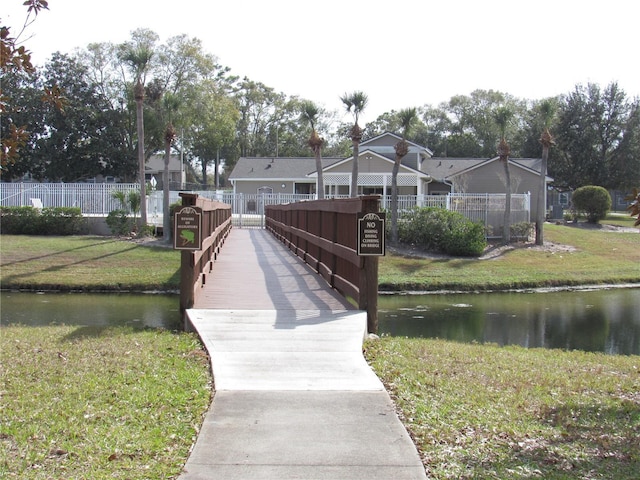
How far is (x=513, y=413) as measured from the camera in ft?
17.6

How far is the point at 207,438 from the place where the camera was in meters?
4.64

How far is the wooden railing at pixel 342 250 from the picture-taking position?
9.27m

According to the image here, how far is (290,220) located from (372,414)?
16812 mm

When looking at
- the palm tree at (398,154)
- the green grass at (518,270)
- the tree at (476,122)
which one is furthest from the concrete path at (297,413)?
the tree at (476,122)

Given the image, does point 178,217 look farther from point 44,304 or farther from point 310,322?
point 44,304

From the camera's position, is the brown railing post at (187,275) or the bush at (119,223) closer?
the brown railing post at (187,275)

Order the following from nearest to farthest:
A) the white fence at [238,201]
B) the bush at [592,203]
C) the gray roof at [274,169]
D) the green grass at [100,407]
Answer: the green grass at [100,407]
the white fence at [238,201]
the bush at [592,203]
the gray roof at [274,169]

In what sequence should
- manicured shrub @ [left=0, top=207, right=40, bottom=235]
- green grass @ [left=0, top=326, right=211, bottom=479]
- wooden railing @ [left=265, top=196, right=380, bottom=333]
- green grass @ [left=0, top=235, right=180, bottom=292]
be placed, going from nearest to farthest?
green grass @ [left=0, top=326, right=211, bottom=479]
wooden railing @ [left=265, top=196, right=380, bottom=333]
green grass @ [left=0, top=235, right=180, bottom=292]
manicured shrub @ [left=0, top=207, right=40, bottom=235]

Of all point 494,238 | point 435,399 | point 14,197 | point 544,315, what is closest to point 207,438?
point 435,399

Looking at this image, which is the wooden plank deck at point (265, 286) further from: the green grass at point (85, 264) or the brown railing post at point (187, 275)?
the green grass at point (85, 264)

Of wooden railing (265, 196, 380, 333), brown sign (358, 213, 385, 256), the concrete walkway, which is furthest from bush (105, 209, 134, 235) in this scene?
brown sign (358, 213, 385, 256)

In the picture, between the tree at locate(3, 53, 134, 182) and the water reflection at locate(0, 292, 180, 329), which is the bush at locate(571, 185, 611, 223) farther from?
the tree at locate(3, 53, 134, 182)

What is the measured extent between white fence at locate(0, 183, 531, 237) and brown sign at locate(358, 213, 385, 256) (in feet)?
65.4

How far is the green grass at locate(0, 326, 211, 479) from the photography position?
4219 millimetres
